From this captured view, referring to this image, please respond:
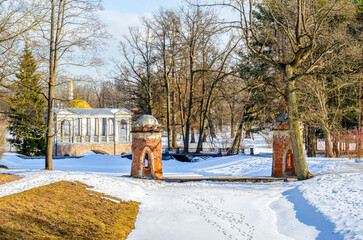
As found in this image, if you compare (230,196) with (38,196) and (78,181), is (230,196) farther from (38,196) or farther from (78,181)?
(38,196)

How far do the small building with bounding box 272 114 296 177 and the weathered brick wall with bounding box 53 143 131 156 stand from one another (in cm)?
2343

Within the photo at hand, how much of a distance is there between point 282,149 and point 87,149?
24.2 metres

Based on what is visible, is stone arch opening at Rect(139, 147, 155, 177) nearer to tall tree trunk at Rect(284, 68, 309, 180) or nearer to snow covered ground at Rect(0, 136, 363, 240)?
snow covered ground at Rect(0, 136, 363, 240)

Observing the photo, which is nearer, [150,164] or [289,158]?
[150,164]

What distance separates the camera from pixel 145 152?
16.0 meters

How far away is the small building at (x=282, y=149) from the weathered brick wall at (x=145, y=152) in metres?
5.38

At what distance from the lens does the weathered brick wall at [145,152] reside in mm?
15875

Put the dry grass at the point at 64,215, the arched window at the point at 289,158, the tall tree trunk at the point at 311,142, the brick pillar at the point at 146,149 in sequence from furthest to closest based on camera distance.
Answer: the tall tree trunk at the point at 311,142 → the arched window at the point at 289,158 → the brick pillar at the point at 146,149 → the dry grass at the point at 64,215

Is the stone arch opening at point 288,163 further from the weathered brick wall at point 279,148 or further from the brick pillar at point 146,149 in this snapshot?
the brick pillar at point 146,149

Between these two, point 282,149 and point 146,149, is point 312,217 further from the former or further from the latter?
point 146,149

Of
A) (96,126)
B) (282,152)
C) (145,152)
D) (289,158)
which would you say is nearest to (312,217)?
(282,152)

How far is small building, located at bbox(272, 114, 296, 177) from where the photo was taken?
644 inches

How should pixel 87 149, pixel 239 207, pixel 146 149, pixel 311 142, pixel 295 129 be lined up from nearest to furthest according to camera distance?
pixel 239 207 → pixel 295 129 → pixel 146 149 → pixel 311 142 → pixel 87 149

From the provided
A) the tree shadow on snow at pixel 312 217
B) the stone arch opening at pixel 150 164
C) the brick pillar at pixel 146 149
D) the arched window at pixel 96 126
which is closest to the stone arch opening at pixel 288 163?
the tree shadow on snow at pixel 312 217
